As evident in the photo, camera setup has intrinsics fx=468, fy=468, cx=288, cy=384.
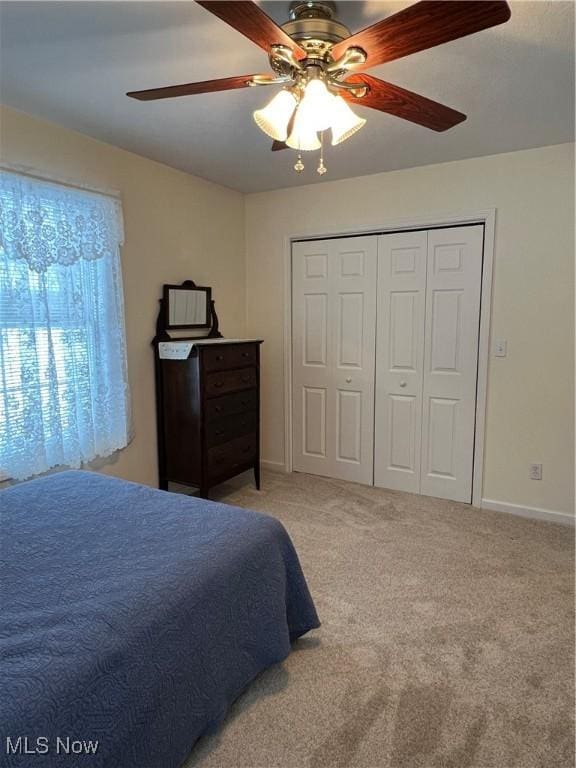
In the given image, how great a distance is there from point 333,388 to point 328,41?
2580mm

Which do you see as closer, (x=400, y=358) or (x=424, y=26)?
(x=424, y=26)

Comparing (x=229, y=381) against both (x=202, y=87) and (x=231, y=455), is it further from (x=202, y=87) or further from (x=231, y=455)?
(x=202, y=87)

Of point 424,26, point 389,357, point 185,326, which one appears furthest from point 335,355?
point 424,26

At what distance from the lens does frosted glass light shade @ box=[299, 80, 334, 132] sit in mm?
1470

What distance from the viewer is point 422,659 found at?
1842 millimetres

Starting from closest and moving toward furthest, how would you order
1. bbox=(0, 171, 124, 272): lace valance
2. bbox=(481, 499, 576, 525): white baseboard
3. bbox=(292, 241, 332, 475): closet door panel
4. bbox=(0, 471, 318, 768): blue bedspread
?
bbox=(0, 471, 318, 768): blue bedspread, bbox=(0, 171, 124, 272): lace valance, bbox=(481, 499, 576, 525): white baseboard, bbox=(292, 241, 332, 475): closet door panel

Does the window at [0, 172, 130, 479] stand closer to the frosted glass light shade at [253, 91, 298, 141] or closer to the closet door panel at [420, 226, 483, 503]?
the frosted glass light shade at [253, 91, 298, 141]

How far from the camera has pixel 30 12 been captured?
60.6 inches

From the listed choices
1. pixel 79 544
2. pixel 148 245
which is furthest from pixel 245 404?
pixel 79 544

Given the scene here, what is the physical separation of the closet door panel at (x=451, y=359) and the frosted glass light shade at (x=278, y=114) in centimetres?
186

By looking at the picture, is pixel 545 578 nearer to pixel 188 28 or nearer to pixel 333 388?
pixel 333 388

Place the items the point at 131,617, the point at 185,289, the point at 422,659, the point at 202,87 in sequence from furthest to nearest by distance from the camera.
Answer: the point at 185,289
the point at 422,659
the point at 202,87
the point at 131,617

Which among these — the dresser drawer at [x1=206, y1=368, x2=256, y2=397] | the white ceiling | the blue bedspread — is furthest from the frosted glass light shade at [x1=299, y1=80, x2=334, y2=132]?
the dresser drawer at [x1=206, y1=368, x2=256, y2=397]

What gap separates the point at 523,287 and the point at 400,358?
0.93 metres
